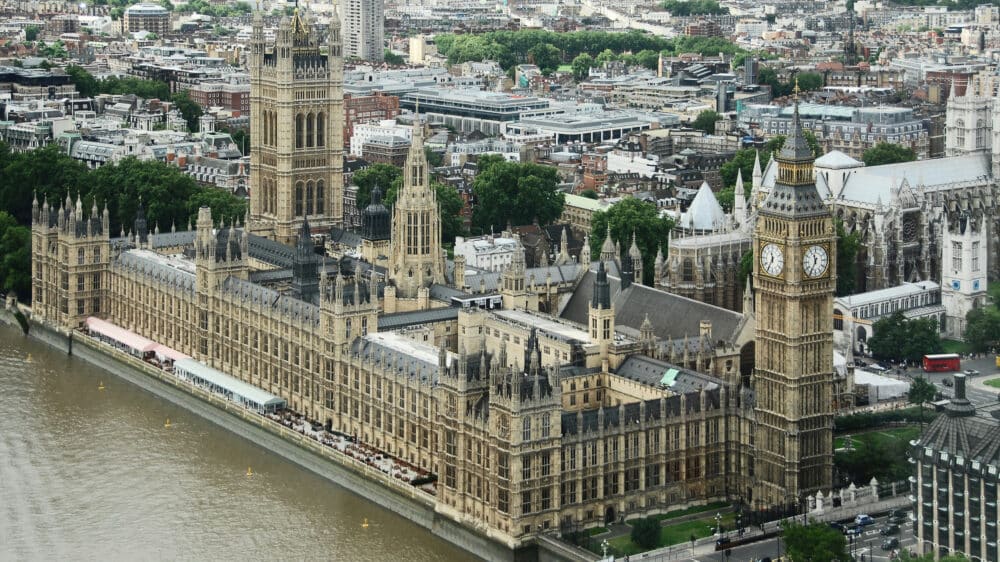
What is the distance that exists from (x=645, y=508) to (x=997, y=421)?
2030 centimetres

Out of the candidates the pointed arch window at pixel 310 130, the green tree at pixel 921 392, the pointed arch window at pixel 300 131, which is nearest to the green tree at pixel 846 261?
the green tree at pixel 921 392

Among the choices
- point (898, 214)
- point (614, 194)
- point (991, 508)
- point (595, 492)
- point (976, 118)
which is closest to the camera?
point (991, 508)

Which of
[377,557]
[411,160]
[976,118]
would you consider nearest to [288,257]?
[411,160]

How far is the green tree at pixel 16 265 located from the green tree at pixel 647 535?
74645mm

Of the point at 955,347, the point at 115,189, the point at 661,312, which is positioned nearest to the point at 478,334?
the point at 661,312

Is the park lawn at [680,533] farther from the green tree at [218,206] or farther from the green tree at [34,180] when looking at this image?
the green tree at [34,180]

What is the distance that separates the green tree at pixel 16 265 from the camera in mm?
158875

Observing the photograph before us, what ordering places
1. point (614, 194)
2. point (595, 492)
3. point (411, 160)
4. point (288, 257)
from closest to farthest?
point (595, 492) < point (411, 160) < point (288, 257) < point (614, 194)

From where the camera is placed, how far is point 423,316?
412 feet

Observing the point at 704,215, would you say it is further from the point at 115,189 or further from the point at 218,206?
the point at 115,189

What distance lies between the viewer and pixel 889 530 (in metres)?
100

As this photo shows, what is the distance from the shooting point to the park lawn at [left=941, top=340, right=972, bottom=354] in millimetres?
142250

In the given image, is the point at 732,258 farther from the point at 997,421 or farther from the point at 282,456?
the point at 997,421

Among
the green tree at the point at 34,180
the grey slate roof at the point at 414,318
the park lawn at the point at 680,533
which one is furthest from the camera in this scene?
the green tree at the point at 34,180
